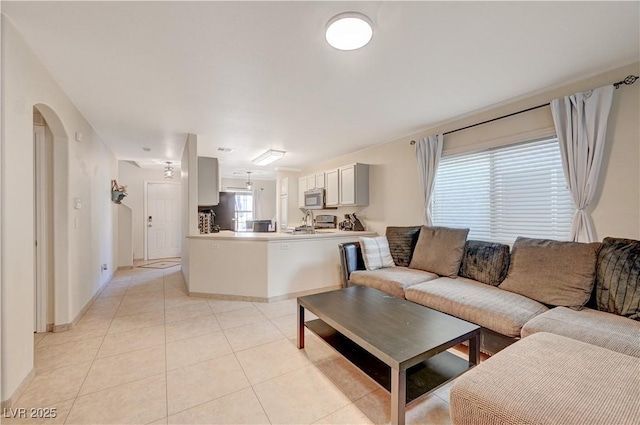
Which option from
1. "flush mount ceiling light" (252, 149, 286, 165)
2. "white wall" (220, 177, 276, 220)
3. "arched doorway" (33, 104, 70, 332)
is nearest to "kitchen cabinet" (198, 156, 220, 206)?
"flush mount ceiling light" (252, 149, 286, 165)

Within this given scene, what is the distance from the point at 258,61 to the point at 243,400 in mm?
2353

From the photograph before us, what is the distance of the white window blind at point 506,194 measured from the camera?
254cm

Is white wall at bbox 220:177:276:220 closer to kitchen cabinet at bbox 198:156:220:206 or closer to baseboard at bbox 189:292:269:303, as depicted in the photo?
kitchen cabinet at bbox 198:156:220:206

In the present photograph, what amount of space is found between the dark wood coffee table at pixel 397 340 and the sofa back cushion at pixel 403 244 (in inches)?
48.0

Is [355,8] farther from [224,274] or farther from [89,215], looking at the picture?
[89,215]

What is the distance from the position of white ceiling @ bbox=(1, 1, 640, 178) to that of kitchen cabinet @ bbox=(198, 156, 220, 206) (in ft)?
2.86

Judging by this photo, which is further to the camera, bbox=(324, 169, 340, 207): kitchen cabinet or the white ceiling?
bbox=(324, 169, 340, 207): kitchen cabinet

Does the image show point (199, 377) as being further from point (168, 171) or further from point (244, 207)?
point (244, 207)

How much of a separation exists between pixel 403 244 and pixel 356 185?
1.37 m

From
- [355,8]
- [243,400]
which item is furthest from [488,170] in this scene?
[243,400]

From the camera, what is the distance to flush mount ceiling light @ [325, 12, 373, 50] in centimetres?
153

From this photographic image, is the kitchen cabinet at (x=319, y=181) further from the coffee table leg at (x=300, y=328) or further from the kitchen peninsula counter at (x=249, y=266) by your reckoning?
the coffee table leg at (x=300, y=328)

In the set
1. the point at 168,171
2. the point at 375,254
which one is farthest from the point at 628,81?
the point at 168,171

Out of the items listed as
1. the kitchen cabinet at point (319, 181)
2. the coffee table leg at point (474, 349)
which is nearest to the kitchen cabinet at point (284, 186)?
the kitchen cabinet at point (319, 181)
